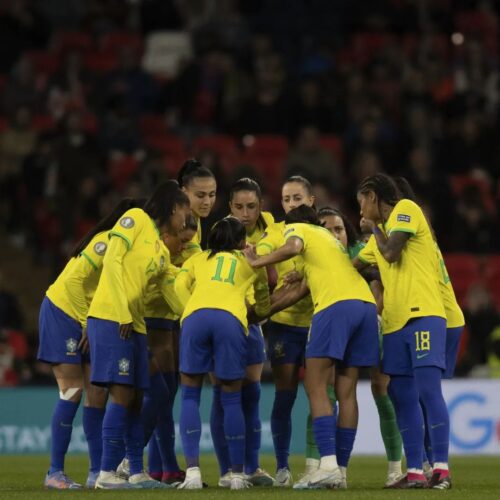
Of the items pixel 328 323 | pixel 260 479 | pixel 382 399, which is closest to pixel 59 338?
pixel 260 479

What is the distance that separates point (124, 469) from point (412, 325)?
2.66 m

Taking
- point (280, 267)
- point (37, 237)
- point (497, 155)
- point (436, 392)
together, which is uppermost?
point (497, 155)

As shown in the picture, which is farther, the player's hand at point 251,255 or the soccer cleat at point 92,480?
the soccer cleat at point 92,480

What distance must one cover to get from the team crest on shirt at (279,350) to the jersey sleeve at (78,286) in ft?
4.72

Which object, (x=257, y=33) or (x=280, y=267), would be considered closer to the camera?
(x=280, y=267)

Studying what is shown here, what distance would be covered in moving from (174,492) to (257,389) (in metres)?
1.41

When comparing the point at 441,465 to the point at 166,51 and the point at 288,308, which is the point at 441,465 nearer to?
the point at 288,308

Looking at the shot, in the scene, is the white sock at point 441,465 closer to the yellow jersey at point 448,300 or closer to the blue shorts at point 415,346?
the blue shorts at point 415,346

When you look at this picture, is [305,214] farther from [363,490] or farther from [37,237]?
[37,237]

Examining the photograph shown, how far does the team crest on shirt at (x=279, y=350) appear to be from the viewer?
1051 cm

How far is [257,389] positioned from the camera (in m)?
10.6

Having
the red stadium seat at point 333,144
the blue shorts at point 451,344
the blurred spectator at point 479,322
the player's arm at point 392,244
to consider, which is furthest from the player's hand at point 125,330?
the red stadium seat at point 333,144

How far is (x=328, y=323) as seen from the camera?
969 cm

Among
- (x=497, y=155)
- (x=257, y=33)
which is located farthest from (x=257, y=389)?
(x=257, y=33)
